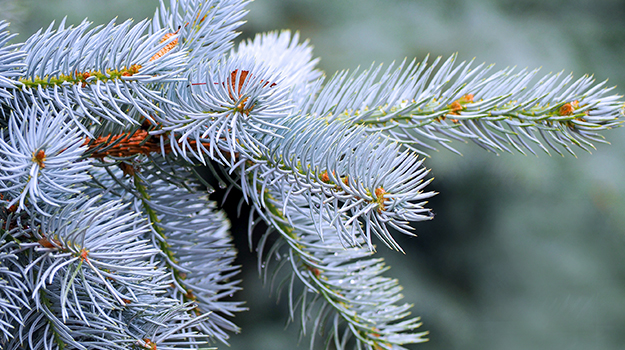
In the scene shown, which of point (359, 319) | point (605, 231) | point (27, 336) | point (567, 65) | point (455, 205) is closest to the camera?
point (27, 336)

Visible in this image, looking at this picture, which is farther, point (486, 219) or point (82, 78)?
point (486, 219)

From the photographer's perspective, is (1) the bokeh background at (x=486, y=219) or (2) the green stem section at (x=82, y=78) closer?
(2) the green stem section at (x=82, y=78)

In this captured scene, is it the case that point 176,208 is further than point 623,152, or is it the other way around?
point 623,152

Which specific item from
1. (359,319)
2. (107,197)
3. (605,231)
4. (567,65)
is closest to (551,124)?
→ (359,319)

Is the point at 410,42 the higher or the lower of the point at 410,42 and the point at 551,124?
the higher

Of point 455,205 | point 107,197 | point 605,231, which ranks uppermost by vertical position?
point 605,231

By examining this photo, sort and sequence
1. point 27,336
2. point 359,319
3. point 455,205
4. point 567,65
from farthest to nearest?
point 567,65, point 455,205, point 359,319, point 27,336

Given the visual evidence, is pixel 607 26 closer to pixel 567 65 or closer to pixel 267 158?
pixel 567 65

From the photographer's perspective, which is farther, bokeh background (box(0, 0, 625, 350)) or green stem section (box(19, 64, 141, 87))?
bokeh background (box(0, 0, 625, 350))
